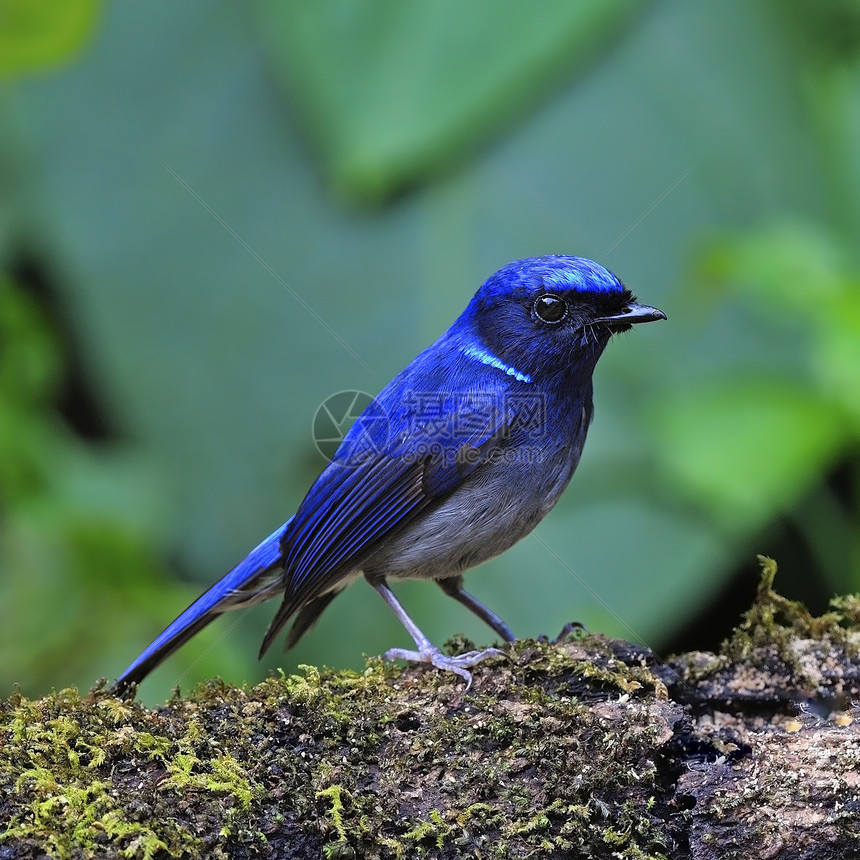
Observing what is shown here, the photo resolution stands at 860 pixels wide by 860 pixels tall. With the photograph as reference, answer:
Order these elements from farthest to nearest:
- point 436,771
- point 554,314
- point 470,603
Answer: point 470,603 < point 554,314 < point 436,771

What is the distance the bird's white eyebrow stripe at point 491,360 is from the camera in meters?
3.43

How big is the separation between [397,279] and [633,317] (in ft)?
4.87

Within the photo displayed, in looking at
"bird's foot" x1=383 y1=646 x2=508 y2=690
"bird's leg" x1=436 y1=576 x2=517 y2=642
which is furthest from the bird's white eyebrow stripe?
"bird's foot" x1=383 y1=646 x2=508 y2=690

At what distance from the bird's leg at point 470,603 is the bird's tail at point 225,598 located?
606 millimetres

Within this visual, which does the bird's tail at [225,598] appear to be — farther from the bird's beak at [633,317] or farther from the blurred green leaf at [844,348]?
the blurred green leaf at [844,348]

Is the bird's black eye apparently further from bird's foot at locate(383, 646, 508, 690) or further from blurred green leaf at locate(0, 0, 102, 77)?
blurred green leaf at locate(0, 0, 102, 77)

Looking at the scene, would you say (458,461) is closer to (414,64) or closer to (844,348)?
(844,348)

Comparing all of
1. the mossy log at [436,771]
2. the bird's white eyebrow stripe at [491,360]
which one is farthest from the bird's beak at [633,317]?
the mossy log at [436,771]

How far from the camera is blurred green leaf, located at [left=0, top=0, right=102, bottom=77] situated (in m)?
3.49

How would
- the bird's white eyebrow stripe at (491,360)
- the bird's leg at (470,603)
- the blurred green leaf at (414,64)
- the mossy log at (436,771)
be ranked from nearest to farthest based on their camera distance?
the mossy log at (436,771) → the bird's white eyebrow stripe at (491,360) → the bird's leg at (470,603) → the blurred green leaf at (414,64)

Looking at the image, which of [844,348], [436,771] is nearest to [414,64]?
[844,348]

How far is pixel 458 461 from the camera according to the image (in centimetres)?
329

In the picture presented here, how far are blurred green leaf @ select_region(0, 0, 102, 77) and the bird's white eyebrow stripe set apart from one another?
5.50 ft

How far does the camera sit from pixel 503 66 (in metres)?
4.26
